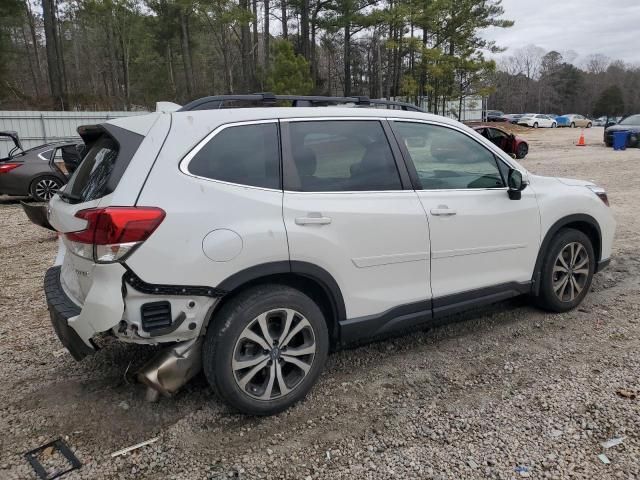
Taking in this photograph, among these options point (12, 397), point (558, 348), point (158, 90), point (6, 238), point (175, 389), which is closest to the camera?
point (175, 389)

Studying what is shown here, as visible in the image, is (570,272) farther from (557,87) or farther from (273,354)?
(557,87)

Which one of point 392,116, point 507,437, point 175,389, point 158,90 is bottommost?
point 507,437

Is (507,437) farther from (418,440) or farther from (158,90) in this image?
(158,90)

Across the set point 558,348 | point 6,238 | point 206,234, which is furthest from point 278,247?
point 6,238

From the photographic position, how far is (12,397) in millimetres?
3283

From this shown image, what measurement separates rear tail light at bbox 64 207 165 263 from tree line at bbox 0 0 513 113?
25708mm

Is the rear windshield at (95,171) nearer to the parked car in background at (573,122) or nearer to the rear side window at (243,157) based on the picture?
the rear side window at (243,157)

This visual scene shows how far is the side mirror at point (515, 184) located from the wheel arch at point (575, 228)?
20.1 inches

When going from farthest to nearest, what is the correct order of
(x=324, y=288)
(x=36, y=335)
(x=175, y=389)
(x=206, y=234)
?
(x=36, y=335)
(x=324, y=288)
(x=175, y=389)
(x=206, y=234)

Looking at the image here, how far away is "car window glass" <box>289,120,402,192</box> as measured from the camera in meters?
3.11

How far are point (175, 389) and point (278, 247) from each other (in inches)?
37.7

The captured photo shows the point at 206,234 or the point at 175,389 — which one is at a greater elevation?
the point at 206,234

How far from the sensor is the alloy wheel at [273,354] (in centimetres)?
286

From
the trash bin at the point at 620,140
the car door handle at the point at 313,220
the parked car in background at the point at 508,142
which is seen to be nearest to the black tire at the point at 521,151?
the parked car in background at the point at 508,142
